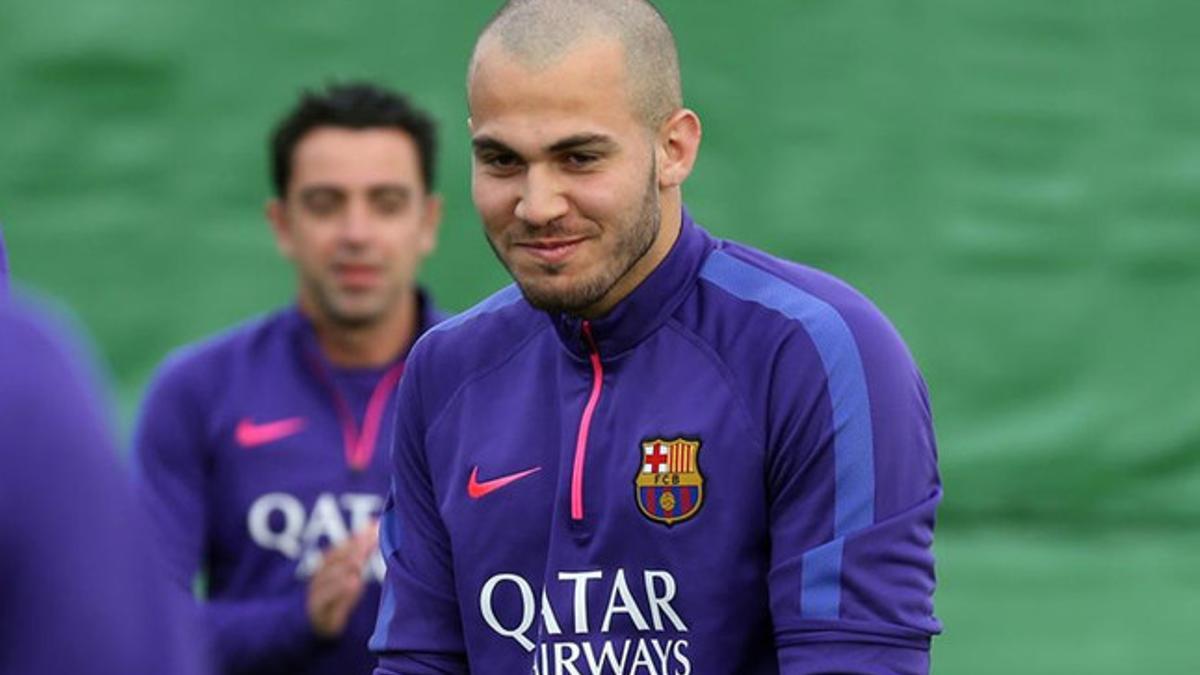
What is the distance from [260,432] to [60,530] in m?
3.86

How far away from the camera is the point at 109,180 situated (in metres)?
6.70

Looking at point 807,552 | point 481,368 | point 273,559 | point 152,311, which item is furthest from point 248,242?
point 807,552

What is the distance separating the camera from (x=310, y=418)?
5.64m

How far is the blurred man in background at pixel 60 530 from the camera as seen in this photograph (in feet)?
5.79

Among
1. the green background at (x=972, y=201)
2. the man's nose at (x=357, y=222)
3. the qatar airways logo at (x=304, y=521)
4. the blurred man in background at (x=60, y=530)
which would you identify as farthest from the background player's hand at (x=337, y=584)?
the blurred man in background at (x=60, y=530)

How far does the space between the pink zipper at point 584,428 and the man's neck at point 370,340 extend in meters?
2.16

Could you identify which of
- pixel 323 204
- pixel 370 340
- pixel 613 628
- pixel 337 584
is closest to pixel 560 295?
pixel 613 628

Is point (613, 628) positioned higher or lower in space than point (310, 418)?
lower

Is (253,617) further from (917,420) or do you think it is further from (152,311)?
(917,420)

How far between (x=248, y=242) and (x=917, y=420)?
3.56 metres

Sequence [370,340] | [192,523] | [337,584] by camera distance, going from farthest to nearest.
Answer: [370,340] → [192,523] → [337,584]

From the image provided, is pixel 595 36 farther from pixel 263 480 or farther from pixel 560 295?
pixel 263 480

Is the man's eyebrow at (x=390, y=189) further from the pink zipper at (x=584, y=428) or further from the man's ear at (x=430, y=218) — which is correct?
the pink zipper at (x=584, y=428)

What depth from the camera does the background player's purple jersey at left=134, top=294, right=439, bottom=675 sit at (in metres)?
5.42
